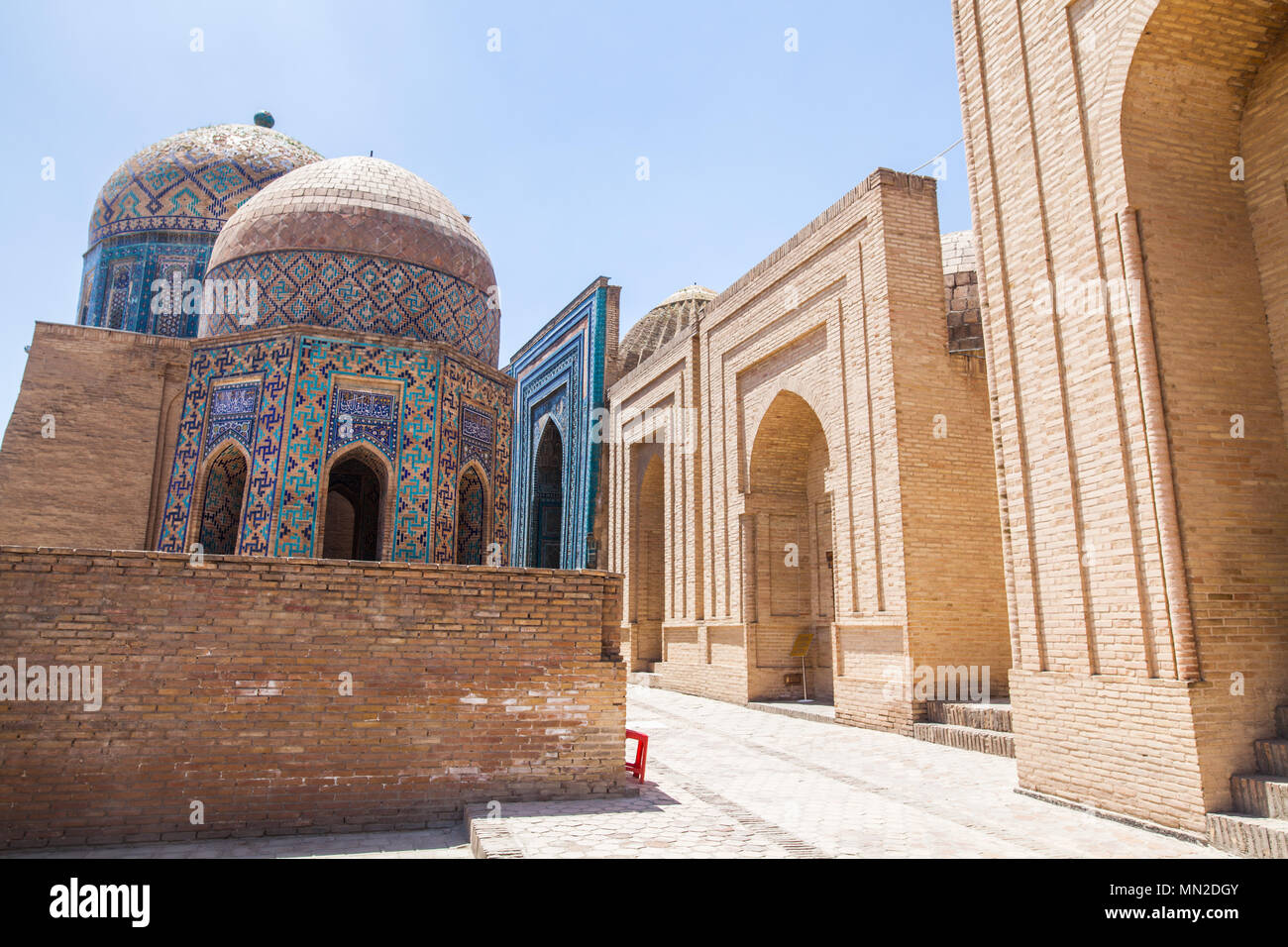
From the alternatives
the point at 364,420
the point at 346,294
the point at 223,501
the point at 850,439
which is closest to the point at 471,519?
the point at 364,420

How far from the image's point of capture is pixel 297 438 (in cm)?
814

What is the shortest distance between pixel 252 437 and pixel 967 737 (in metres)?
7.34

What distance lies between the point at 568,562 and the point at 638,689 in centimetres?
496

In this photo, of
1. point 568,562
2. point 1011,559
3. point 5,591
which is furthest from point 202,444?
point 568,562

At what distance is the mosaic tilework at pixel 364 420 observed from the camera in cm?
833

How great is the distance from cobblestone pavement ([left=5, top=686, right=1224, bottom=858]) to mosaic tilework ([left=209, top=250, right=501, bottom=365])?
546 cm

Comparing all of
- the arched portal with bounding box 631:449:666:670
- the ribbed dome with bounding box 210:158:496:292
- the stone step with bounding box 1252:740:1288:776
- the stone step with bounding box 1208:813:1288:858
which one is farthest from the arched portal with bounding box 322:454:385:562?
the stone step with bounding box 1252:740:1288:776

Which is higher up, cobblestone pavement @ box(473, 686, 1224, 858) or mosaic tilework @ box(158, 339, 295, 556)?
mosaic tilework @ box(158, 339, 295, 556)

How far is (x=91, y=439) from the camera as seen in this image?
9.44 meters

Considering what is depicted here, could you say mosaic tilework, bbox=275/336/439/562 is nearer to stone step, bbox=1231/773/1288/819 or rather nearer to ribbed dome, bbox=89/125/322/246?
ribbed dome, bbox=89/125/322/246

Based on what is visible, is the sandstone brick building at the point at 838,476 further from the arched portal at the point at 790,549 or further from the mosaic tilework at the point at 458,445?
the mosaic tilework at the point at 458,445

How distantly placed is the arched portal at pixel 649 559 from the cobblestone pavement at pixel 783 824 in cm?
879

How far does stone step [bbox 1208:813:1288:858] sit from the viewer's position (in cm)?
369

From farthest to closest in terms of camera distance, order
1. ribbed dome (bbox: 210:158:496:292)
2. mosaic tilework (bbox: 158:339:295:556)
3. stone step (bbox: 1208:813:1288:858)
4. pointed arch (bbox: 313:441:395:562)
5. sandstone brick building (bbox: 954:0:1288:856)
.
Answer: ribbed dome (bbox: 210:158:496:292)
pointed arch (bbox: 313:441:395:562)
mosaic tilework (bbox: 158:339:295:556)
sandstone brick building (bbox: 954:0:1288:856)
stone step (bbox: 1208:813:1288:858)
